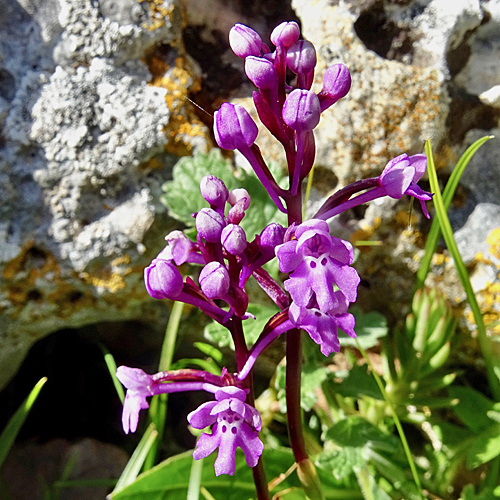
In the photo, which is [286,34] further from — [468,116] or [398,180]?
[468,116]

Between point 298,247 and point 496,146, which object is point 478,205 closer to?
point 496,146

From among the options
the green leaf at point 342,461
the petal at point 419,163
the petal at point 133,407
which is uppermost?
the petal at point 419,163

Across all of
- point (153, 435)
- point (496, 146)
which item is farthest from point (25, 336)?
point (496, 146)

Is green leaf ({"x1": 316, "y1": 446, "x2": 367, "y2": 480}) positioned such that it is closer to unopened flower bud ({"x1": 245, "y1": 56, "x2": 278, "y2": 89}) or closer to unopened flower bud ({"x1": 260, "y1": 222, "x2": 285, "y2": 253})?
unopened flower bud ({"x1": 260, "y1": 222, "x2": 285, "y2": 253})

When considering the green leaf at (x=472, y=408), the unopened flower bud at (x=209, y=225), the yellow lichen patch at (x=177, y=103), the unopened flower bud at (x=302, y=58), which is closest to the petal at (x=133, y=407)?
the unopened flower bud at (x=209, y=225)

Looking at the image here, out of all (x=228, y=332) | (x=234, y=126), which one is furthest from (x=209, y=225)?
(x=228, y=332)

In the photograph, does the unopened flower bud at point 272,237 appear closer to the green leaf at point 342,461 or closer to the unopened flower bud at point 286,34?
the unopened flower bud at point 286,34
